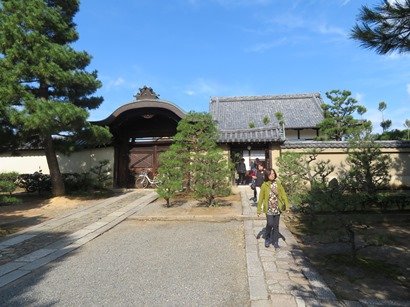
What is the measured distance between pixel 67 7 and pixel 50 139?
5.84m

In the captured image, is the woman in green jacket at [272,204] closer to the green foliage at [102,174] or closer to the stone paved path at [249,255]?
the stone paved path at [249,255]

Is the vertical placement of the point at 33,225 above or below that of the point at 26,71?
below

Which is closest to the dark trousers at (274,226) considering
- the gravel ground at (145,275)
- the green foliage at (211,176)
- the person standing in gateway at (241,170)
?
the gravel ground at (145,275)

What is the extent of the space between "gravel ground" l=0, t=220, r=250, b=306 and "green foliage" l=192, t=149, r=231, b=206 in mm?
2875

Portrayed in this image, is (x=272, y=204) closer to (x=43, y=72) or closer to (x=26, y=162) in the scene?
(x=43, y=72)

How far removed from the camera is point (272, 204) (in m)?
5.94

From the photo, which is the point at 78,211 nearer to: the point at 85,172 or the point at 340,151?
the point at 85,172

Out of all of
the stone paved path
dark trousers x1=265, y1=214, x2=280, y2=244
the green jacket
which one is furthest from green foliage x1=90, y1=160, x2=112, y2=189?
dark trousers x1=265, y1=214, x2=280, y2=244

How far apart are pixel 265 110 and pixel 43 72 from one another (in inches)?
673

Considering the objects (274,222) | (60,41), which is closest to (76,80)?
(60,41)

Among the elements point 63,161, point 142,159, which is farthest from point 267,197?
point 63,161

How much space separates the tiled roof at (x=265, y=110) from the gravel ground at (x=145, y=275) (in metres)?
15.0

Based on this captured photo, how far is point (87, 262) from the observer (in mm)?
5289

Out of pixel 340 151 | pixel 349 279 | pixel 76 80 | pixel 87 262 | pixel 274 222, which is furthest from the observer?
pixel 340 151
